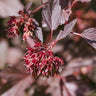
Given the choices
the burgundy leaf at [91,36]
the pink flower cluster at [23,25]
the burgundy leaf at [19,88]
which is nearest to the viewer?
the burgundy leaf at [91,36]

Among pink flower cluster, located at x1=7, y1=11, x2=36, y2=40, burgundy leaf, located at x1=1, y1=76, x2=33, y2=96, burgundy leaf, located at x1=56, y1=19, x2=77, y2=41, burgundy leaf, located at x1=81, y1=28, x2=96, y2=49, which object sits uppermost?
pink flower cluster, located at x1=7, y1=11, x2=36, y2=40

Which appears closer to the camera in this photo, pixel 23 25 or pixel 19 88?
pixel 23 25

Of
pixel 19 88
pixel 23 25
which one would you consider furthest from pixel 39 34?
pixel 19 88

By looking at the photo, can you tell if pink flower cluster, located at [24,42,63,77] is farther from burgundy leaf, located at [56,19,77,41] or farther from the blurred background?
the blurred background

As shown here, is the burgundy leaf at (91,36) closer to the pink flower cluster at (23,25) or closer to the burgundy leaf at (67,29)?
the burgundy leaf at (67,29)

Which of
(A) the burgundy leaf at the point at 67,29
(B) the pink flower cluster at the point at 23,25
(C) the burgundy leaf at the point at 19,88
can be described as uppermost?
(B) the pink flower cluster at the point at 23,25

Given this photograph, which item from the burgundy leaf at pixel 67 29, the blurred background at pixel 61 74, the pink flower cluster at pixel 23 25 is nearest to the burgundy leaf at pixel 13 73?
the blurred background at pixel 61 74

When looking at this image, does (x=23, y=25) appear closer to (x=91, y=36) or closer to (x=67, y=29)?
(x=67, y=29)

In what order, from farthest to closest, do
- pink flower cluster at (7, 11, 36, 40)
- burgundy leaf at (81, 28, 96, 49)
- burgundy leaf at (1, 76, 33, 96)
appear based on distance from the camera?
burgundy leaf at (1, 76, 33, 96) → pink flower cluster at (7, 11, 36, 40) → burgundy leaf at (81, 28, 96, 49)

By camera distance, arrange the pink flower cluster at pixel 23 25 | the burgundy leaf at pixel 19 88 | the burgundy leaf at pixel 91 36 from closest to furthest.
→ the burgundy leaf at pixel 91 36
the pink flower cluster at pixel 23 25
the burgundy leaf at pixel 19 88

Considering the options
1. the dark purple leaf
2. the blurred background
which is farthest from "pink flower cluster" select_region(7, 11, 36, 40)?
the blurred background
